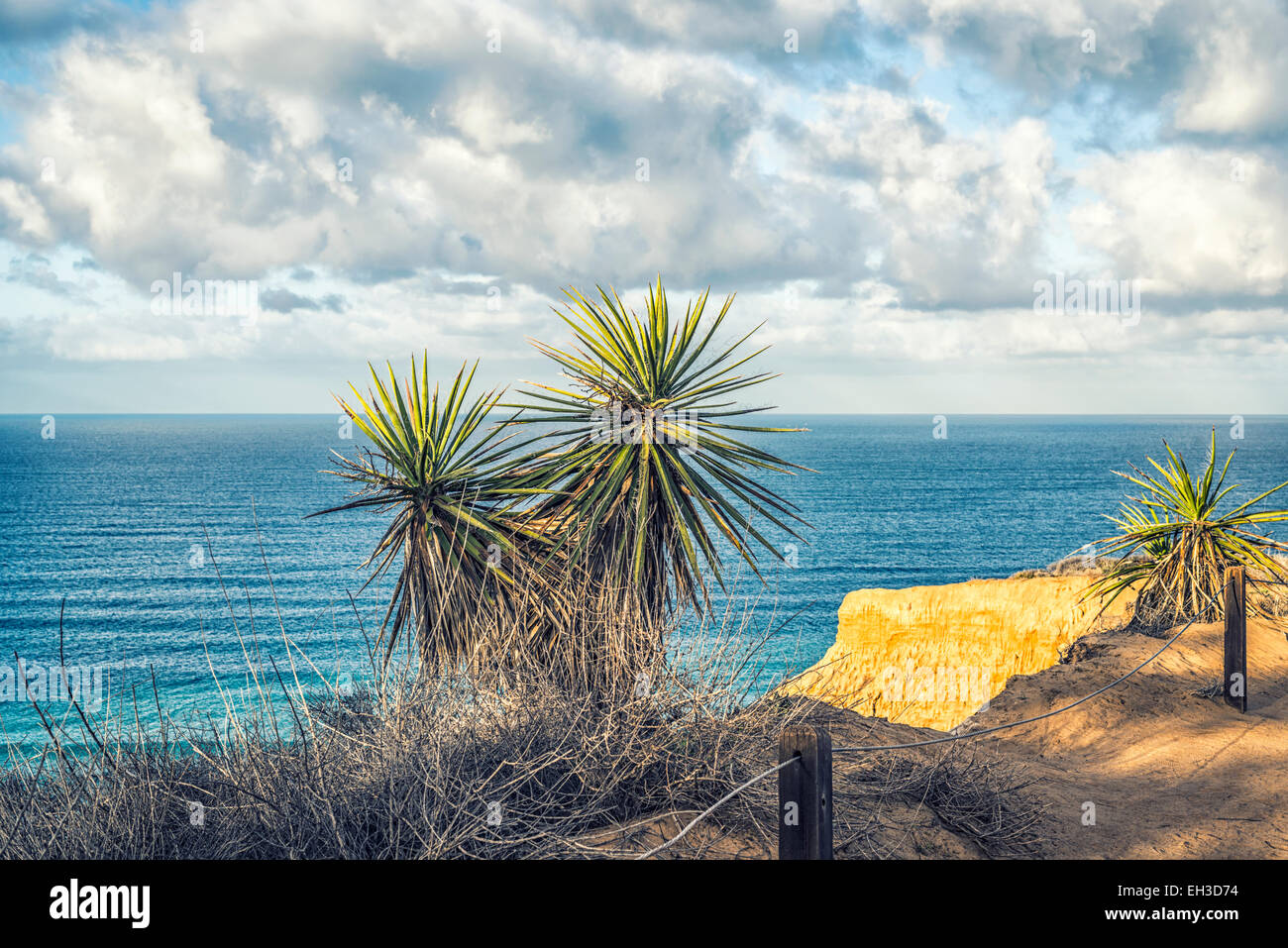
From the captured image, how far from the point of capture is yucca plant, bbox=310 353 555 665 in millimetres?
8406

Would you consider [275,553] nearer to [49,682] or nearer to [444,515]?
[49,682]

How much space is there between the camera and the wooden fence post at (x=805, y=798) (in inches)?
146

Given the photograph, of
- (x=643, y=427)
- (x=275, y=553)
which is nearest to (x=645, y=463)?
(x=643, y=427)

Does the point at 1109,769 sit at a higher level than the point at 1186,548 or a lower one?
lower

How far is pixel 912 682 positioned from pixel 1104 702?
860cm

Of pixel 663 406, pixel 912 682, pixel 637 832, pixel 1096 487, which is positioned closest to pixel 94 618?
pixel 912 682

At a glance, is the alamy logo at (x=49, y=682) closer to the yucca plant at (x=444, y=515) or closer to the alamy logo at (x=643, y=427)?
the yucca plant at (x=444, y=515)

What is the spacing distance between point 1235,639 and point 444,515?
9509 millimetres

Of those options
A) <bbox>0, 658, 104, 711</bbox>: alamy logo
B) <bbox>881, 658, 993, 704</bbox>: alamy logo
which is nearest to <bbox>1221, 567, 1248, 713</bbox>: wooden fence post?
<bbox>881, 658, 993, 704</bbox>: alamy logo

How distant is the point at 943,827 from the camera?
235 inches

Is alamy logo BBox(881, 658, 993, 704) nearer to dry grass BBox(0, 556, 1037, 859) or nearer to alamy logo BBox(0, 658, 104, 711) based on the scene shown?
dry grass BBox(0, 556, 1037, 859)

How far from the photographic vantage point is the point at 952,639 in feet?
62.8
